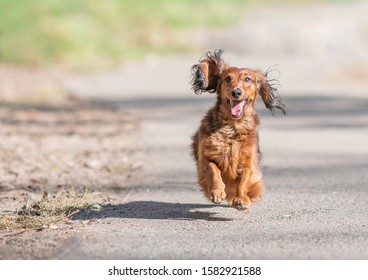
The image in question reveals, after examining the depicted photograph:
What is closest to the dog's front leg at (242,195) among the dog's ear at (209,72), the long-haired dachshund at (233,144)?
the long-haired dachshund at (233,144)

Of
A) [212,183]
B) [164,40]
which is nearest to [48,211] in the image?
[212,183]

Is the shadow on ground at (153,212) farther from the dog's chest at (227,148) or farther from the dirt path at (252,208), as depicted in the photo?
the dog's chest at (227,148)

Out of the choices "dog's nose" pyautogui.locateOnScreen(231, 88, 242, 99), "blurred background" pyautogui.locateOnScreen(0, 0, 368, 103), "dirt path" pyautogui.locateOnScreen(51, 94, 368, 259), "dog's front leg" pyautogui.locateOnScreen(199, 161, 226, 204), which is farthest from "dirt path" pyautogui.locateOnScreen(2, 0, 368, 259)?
"blurred background" pyautogui.locateOnScreen(0, 0, 368, 103)

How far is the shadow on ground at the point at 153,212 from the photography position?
7887mm

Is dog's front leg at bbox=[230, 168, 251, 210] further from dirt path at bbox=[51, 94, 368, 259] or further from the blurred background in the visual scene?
the blurred background

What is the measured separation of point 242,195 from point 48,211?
1596mm

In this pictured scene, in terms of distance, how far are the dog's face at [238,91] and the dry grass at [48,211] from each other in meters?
1.48

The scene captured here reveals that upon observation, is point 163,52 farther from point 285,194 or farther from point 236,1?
point 285,194

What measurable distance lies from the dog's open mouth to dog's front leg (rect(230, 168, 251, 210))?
46 cm

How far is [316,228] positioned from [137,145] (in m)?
5.77

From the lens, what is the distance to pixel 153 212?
8180mm

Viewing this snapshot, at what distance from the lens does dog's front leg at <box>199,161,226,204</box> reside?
24.7 feet

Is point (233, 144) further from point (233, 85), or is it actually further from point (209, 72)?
point (209, 72)

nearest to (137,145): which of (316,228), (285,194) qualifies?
(285,194)
